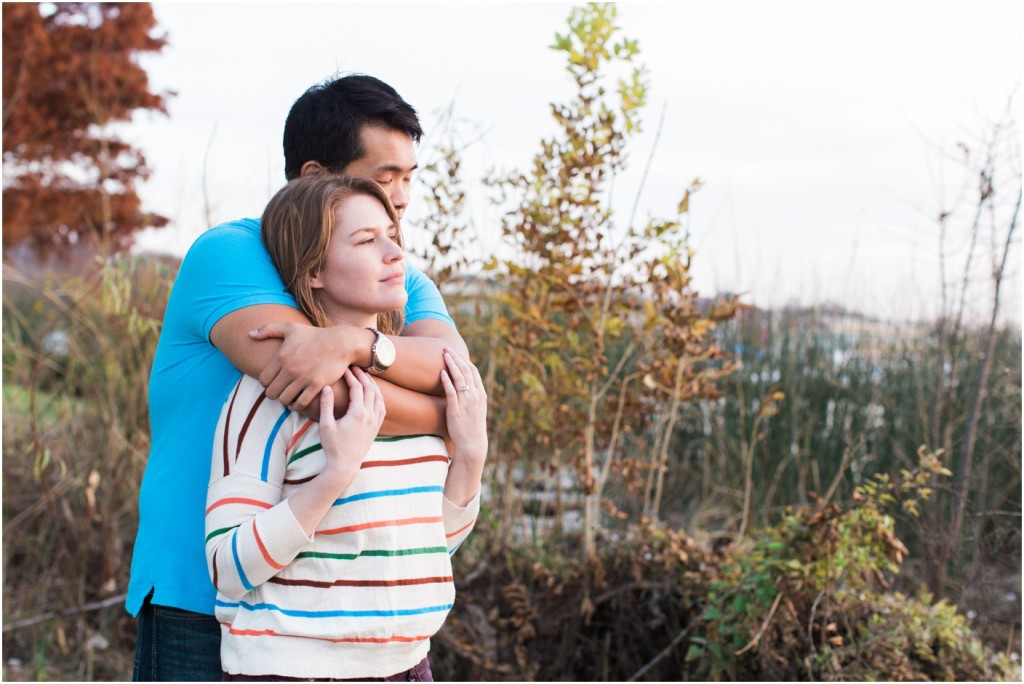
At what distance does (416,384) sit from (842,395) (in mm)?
3952

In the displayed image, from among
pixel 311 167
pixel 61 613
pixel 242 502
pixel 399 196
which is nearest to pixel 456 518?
pixel 242 502

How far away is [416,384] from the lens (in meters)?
1.50

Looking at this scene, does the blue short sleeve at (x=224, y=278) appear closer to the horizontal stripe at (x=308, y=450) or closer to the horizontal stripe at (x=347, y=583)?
the horizontal stripe at (x=308, y=450)

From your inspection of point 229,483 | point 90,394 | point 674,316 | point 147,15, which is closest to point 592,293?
point 674,316

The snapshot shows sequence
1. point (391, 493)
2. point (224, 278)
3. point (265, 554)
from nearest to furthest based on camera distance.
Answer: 1. point (265, 554)
2. point (391, 493)
3. point (224, 278)

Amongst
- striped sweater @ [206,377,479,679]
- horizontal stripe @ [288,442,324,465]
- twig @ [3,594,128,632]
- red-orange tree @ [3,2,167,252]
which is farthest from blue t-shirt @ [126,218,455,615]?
red-orange tree @ [3,2,167,252]

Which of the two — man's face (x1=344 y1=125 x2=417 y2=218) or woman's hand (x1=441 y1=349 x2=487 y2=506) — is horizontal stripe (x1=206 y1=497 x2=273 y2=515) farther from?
man's face (x1=344 y1=125 x2=417 y2=218)

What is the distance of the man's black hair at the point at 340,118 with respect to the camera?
1.78 meters

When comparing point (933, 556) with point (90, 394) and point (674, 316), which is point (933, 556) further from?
point (90, 394)

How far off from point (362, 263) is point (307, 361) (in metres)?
0.20

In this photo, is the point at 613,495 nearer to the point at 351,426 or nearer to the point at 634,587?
the point at 634,587

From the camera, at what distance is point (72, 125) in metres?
14.9

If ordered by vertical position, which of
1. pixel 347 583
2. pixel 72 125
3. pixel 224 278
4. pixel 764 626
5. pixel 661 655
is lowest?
pixel 661 655

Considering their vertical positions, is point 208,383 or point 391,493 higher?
point 208,383
